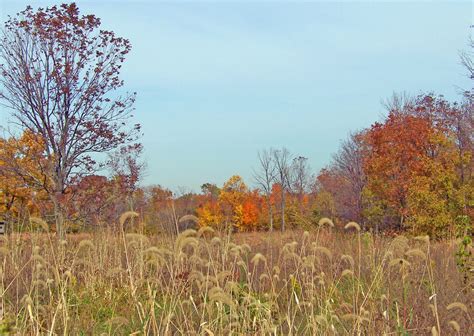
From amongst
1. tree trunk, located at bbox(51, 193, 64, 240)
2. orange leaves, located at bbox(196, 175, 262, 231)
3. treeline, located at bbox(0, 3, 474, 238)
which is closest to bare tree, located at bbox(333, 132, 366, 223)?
treeline, located at bbox(0, 3, 474, 238)

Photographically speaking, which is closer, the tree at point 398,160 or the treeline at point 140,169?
the treeline at point 140,169

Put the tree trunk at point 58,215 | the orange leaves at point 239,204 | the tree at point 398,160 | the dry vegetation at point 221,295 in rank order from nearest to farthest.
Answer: the dry vegetation at point 221,295
the tree trunk at point 58,215
the tree at point 398,160
the orange leaves at point 239,204

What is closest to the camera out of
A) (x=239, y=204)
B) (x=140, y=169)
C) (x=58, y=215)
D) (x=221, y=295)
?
(x=221, y=295)

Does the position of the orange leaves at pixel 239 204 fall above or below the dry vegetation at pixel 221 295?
above

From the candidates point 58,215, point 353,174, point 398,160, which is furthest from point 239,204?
point 58,215

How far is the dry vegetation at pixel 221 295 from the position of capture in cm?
383

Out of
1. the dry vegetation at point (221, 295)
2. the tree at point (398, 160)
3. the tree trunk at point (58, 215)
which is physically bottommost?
the dry vegetation at point (221, 295)

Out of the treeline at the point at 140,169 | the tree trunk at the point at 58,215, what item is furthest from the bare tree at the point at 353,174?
the tree trunk at the point at 58,215

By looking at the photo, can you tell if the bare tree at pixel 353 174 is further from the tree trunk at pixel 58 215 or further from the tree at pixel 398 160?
the tree trunk at pixel 58 215

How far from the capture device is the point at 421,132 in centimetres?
2530

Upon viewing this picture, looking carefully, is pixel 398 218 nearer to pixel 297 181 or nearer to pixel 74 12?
pixel 74 12

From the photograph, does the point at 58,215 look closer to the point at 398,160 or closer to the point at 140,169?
the point at 140,169

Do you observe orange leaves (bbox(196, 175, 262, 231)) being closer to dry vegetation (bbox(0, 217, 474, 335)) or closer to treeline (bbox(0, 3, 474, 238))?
treeline (bbox(0, 3, 474, 238))

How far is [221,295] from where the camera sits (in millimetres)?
3248
